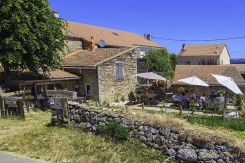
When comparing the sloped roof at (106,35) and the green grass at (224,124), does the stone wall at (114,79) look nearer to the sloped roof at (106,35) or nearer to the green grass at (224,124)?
the sloped roof at (106,35)

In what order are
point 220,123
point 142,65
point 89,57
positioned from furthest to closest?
point 142,65 < point 89,57 < point 220,123

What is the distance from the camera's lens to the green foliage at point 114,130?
13.5 m

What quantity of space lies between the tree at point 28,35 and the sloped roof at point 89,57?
168 inches

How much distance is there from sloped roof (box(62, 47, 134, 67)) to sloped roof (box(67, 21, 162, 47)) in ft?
12.6

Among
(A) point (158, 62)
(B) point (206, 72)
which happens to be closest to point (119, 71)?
(B) point (206, 72)

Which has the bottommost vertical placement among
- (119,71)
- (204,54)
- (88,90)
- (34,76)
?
(88,90)

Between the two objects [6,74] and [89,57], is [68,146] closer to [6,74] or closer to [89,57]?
[6,74]

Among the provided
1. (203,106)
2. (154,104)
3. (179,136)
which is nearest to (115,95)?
(154,104)

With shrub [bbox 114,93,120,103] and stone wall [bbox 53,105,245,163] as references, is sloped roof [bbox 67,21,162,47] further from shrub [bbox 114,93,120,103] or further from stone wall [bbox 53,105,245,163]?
stone wall [bbox 53,105,245,163]

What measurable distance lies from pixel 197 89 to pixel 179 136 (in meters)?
17.4

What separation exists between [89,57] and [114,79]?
8.10 feet

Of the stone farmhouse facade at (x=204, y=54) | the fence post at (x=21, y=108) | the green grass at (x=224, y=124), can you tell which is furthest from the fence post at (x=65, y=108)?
the stone farmhouse facade at (x=204, y=54)

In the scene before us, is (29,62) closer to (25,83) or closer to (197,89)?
(25,83)

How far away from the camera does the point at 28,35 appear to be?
21312 millimetres
